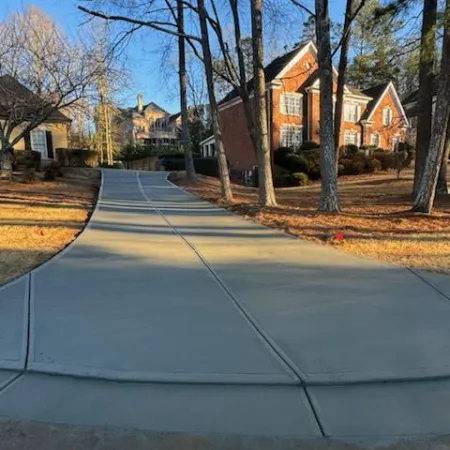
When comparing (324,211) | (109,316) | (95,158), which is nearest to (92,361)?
(109,316)

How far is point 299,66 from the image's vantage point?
108 feet

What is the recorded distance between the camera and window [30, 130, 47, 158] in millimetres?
30375

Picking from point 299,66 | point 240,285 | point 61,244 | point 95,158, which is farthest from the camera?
point 95,158

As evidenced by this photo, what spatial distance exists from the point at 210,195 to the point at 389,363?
1391 cm

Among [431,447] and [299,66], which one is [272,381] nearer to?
[431,447]

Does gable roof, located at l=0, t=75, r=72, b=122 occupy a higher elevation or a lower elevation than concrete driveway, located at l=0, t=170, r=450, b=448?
higher

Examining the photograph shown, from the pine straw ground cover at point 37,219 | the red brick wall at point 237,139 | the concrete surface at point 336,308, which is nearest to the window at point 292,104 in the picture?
the red brick wall at point 237,139

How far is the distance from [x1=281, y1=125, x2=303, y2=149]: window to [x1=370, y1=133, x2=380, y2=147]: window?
8.27 meters

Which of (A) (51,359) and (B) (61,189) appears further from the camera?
(B) (61,189)

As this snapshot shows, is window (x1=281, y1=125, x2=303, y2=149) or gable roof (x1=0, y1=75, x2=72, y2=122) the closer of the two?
gable roof (x1=0, y1=75, x2=72, y2=122)

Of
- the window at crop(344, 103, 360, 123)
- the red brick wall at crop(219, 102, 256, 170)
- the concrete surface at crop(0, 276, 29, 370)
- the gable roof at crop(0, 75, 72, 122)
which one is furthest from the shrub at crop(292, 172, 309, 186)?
the concrete surface at crop(0, 276, 29, 370)

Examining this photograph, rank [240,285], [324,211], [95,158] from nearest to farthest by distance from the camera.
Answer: [240,285] → [324,211] → [95,158]

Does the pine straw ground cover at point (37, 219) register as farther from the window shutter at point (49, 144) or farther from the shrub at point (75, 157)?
the shrub at point (75, 157)

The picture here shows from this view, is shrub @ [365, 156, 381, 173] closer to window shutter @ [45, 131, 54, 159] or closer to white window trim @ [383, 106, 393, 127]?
white window trim @ [383, 106, 393, 127]
